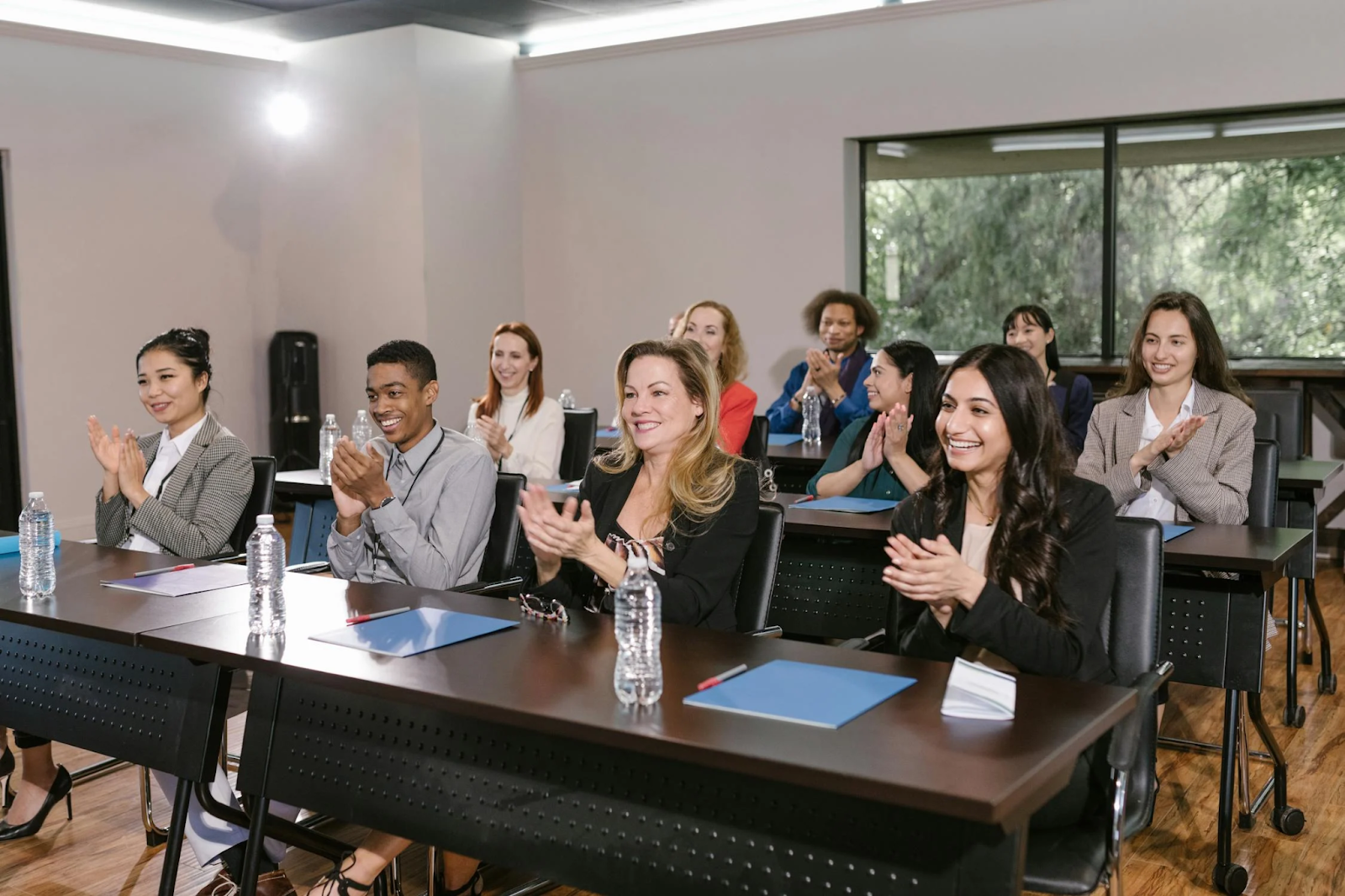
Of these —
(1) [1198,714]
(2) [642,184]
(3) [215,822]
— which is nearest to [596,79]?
(2) [642,184]

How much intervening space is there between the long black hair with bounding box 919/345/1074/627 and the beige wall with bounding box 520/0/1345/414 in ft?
17.1

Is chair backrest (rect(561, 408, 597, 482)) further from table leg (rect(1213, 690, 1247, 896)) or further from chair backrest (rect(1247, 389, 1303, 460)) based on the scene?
table leg (rect(1213, 690, 1247, 896))

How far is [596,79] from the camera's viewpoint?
28.9ft

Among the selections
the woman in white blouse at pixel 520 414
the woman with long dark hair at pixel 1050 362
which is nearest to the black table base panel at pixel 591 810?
the woman in white blouse at pixel 520 414

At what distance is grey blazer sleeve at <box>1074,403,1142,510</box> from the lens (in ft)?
12.3

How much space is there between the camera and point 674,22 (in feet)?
27.8

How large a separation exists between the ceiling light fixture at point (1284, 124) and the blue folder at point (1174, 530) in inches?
175

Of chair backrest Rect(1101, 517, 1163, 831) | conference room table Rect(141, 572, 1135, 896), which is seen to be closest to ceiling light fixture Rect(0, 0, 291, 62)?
conference room table Rect(141, 572, 1135, 896)

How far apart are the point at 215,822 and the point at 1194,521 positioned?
2.67 meters

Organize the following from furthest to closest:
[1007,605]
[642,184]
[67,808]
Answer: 1. [642,184]
2. [67,808]
3. [1007,605]

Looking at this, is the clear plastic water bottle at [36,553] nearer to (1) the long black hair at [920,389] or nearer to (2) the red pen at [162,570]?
(2) the red pen at [162,570]

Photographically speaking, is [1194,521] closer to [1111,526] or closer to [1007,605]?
[1111,526]

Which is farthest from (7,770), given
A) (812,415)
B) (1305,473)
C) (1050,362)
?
(1050,362)

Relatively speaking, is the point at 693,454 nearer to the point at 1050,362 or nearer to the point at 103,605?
the point at 103,605
